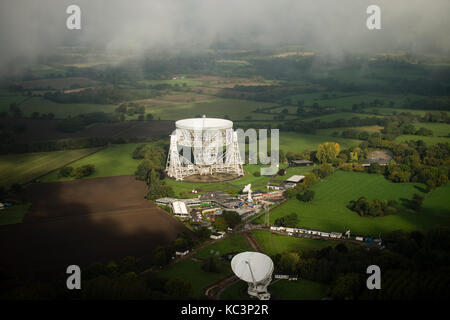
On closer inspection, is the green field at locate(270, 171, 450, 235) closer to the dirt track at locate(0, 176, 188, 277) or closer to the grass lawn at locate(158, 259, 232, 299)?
the grass lawn at locate(158, 259, 232, 299)

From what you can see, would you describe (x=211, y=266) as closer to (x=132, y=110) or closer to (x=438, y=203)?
(x=438, y=203)

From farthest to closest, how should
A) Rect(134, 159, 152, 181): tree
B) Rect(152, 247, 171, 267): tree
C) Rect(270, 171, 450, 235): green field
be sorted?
Rect(134, 159, 152, 181): tree, Rect(270, 171, 450, 235): green field, Rect(152, 247, 171, 267): tree

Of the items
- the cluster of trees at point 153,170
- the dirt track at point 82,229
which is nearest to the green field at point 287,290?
the dirt track at point 82,229

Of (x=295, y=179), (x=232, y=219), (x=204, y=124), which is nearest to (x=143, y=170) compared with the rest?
(x=204, y=124)

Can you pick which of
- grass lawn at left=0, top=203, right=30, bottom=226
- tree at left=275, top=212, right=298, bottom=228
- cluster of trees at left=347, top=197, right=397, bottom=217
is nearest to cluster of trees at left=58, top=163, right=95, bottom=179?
grass lawn at left=0, top=203, right=30, bottom=226

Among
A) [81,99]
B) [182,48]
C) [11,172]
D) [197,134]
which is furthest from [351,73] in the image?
[11,172]
